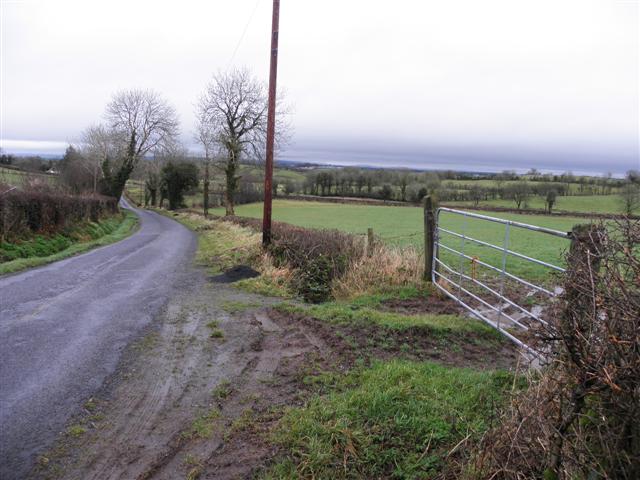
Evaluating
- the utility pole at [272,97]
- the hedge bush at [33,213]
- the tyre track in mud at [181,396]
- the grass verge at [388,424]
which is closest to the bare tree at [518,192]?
the utility pole at [272,97]

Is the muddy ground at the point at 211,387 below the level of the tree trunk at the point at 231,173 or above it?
below

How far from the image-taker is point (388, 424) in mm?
3664

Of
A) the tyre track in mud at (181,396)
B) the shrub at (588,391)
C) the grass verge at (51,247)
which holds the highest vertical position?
the shrub at (588,391)

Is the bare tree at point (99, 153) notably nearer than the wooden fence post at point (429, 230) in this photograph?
No

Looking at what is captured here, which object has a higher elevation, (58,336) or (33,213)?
(33,213)

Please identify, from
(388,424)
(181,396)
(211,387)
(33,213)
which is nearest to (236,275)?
(211,387)

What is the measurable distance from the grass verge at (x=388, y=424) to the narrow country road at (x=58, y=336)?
2.06 m

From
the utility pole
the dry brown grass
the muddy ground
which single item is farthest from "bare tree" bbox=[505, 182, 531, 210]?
the muddy ground

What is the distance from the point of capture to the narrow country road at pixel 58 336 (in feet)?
12.5

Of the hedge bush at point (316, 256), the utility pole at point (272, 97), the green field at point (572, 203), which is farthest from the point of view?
the green field at point (572, 203)

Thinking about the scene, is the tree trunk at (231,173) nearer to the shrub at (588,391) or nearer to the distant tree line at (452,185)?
the distant tree line at (452,185)

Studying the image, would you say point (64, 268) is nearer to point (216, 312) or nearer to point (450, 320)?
point (216, 312)

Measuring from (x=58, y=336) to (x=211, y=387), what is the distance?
9.28ft

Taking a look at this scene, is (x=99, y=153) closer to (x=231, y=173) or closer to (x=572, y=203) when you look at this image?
(x=231, y=173)
